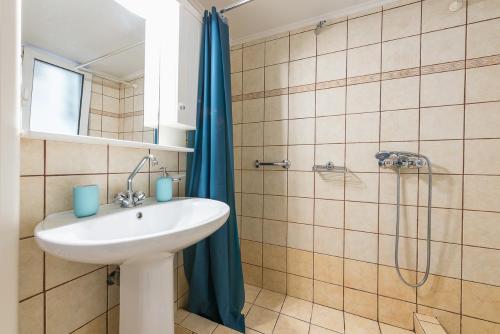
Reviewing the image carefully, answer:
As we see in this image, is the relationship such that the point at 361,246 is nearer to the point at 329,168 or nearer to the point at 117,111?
the point at 329,168

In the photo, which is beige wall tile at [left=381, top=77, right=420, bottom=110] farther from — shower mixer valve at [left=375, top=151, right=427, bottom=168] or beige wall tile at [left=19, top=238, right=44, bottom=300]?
beige wall tile at [left=19, top=238, right=44, bottom=300]

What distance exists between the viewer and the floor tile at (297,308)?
48.8 inches

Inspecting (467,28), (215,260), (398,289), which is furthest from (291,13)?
(398,289)

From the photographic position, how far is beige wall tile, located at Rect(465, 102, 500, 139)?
3.28 feet

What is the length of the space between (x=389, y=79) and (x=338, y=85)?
28 centimetres

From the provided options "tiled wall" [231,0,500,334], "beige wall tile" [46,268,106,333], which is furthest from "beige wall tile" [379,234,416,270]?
"beige wall tile" [46,268,106,333]

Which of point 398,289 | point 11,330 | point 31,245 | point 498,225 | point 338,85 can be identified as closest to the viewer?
point 11,330

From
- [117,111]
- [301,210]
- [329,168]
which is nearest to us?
[117,111]

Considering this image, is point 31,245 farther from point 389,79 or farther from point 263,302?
point 389,79

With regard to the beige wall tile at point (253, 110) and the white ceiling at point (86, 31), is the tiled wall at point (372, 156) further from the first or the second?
the white ceiling at point (86, 31)

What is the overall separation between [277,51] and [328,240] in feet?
4.70

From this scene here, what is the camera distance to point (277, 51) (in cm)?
150

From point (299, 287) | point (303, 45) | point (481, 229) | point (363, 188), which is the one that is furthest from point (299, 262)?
point (303, 45)

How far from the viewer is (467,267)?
1.04m
